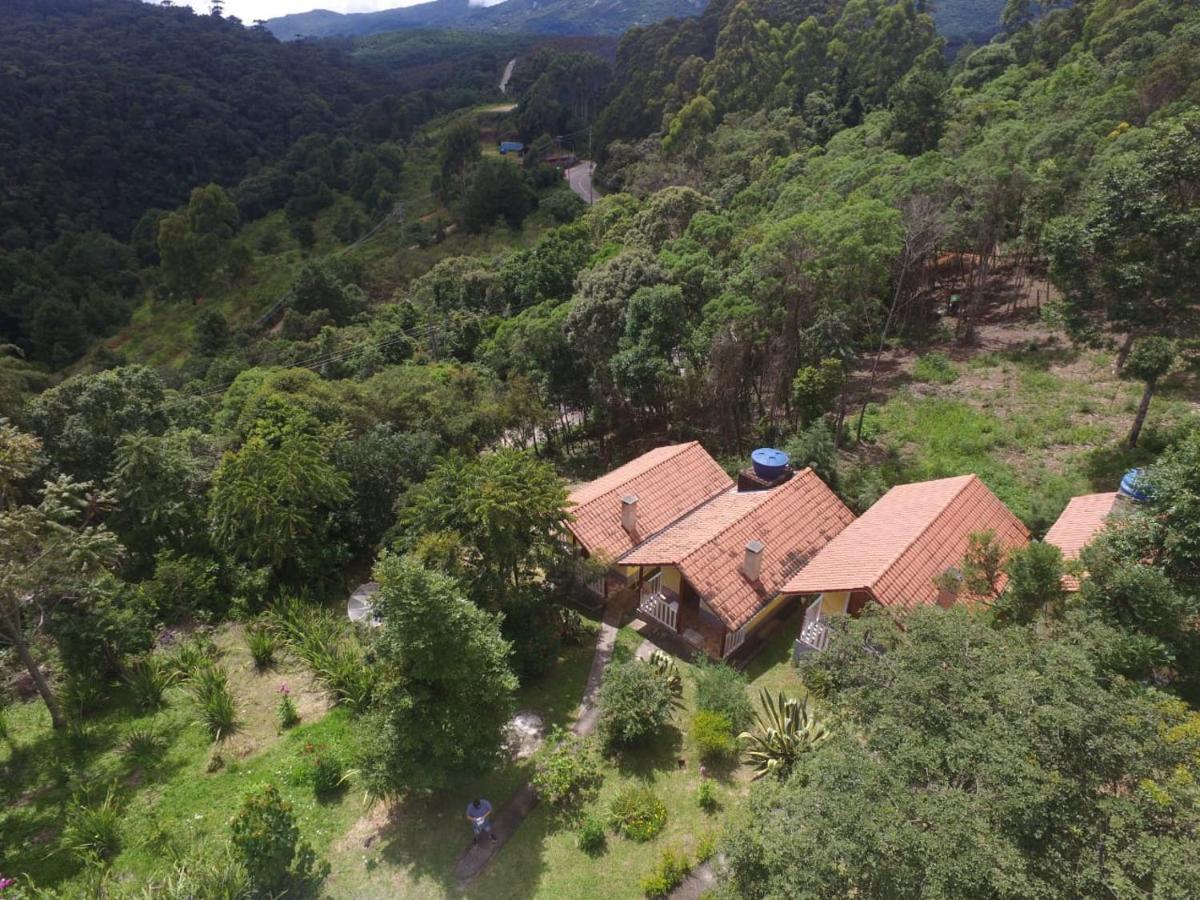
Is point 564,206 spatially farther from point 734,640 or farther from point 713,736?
point 713,736

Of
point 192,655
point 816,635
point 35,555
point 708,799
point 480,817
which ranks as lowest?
point 708,799

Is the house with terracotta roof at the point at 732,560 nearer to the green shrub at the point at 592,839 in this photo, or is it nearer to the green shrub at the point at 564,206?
the green shrub at the point at 592,839

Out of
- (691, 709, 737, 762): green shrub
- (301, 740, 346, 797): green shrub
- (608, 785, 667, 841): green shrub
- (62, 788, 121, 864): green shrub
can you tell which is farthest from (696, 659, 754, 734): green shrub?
(62, 788, 121, 864): green shrub

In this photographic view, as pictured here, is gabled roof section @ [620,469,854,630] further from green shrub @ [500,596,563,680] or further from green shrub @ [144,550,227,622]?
green shrub @ [144,550,227,622]

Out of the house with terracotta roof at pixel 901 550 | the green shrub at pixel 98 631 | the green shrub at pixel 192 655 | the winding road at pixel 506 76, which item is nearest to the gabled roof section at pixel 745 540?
the house with terracotta roof at pixel 901 550

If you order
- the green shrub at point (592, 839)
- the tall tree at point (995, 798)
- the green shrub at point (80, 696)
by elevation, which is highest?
the tall tree at point (995, 798)

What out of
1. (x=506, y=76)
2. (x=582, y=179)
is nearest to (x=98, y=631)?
(x=582, y=179)
